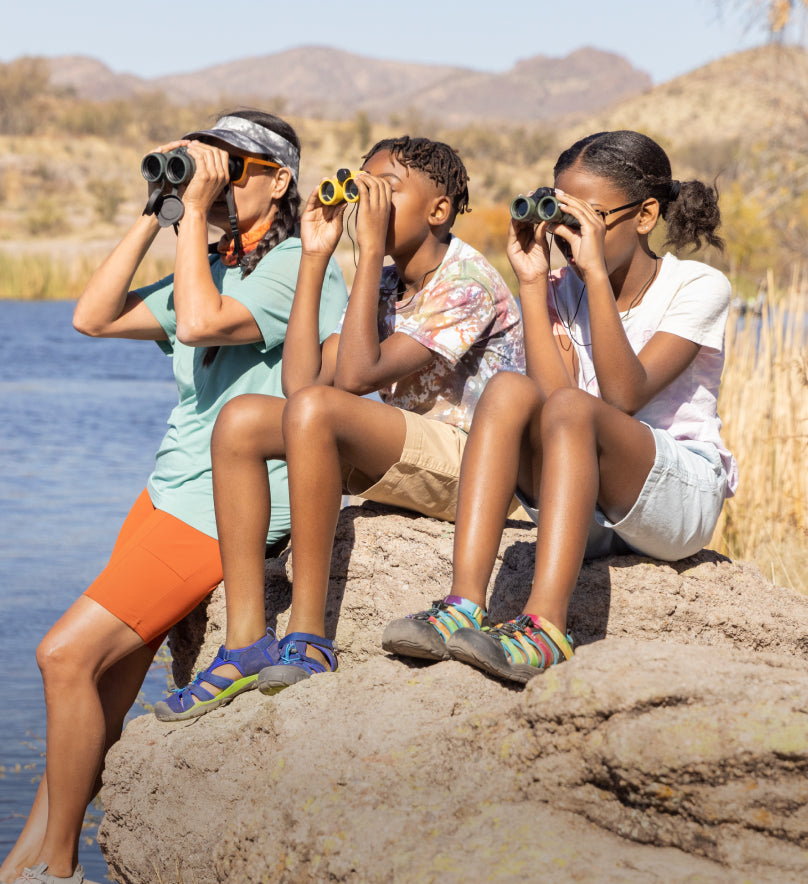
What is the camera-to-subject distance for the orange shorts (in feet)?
8.09

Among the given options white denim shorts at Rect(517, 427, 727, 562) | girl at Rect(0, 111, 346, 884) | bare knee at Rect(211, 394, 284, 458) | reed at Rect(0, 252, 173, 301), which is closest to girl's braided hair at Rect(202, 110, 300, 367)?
girl at Rect(0, 111, 346, 884)

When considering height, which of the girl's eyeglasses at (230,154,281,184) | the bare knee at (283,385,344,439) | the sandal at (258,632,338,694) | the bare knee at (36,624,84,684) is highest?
the girl's eyeglasses at (230,154,281,184)

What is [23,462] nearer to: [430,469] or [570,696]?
[430,469]

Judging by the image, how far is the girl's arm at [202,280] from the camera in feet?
8.30

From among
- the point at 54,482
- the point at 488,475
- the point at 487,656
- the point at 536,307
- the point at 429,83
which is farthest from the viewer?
the point at 429,83

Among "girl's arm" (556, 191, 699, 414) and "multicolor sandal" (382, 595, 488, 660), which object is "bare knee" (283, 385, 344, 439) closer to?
"multicolor sandal" (382, 595, 488, 660)

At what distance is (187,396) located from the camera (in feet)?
9.05

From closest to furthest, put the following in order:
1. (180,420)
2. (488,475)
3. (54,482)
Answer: (488,475)
(180,420)
(54,482)

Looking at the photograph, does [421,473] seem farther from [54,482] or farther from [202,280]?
[54,482]

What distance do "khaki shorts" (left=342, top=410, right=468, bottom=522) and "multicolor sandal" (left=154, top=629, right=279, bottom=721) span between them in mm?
419

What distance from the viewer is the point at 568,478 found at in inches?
80.4

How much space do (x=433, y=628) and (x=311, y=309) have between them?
0.91 m

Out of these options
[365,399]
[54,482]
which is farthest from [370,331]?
[54,482]

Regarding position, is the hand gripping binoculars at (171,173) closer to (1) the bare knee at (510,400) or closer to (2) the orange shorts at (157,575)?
(2) the orange shorts at (157,575)
